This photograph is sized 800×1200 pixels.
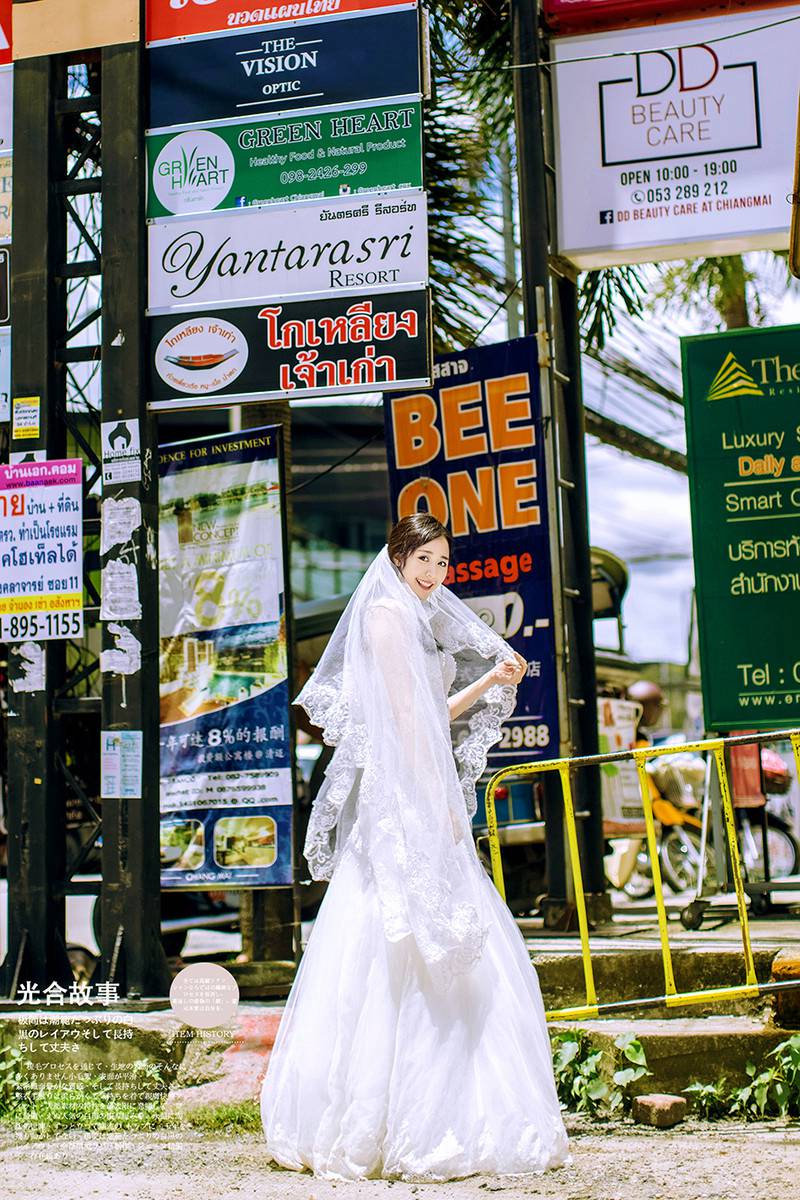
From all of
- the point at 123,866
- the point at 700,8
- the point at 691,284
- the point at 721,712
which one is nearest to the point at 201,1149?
the point at 123,866

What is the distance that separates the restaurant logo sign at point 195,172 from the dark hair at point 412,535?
2.80 meters

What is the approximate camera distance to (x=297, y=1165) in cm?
490

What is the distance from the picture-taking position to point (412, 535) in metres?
5.41

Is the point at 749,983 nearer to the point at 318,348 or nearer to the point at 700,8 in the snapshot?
the point at 318,348

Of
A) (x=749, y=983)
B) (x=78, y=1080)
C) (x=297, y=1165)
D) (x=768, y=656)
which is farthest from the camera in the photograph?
(x=768, y=656)

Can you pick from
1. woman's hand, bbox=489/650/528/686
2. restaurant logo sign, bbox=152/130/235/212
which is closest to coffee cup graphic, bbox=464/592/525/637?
restaurant logo sign, bbox=152/130/235/212

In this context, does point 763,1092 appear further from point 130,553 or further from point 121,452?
point 121,452

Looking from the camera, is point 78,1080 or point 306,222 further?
point 306,222

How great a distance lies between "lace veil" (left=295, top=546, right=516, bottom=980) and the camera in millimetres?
4992

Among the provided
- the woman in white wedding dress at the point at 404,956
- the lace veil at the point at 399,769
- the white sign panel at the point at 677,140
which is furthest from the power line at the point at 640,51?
the lace veil at the point at 399,769

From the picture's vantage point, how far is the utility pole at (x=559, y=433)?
835 cm

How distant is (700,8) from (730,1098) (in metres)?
6.10

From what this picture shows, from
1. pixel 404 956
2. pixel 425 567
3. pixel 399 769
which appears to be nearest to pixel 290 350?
pixel 425 567

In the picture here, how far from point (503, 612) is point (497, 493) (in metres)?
0.72
